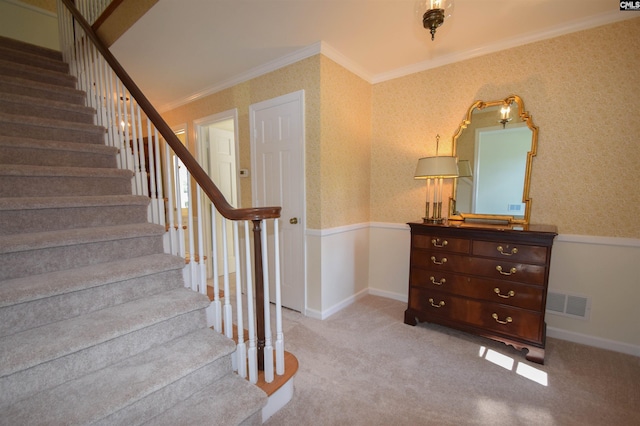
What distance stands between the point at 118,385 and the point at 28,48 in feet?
12.5

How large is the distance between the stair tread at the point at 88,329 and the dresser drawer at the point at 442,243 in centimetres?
178

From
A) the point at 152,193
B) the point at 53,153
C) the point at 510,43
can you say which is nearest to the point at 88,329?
the point at 152,193

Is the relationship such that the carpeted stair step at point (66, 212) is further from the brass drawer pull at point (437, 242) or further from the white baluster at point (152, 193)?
the brass drawer pull at point (437, 242)

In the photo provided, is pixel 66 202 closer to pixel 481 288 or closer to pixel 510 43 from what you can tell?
pixel 481 288

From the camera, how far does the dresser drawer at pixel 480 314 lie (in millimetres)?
2006

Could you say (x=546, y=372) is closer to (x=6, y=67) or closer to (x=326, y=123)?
(x=326, y=123)

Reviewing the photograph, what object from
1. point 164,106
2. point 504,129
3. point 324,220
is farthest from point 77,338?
point 164,106

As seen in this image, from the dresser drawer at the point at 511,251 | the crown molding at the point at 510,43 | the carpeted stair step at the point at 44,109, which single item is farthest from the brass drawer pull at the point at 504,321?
the carpeted stair step at the point at 44,109

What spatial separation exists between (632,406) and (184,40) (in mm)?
4111

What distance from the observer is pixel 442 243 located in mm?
2330

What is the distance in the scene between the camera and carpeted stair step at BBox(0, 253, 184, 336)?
3.97ft

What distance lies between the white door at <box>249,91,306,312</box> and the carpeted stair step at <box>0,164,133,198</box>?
1.25m

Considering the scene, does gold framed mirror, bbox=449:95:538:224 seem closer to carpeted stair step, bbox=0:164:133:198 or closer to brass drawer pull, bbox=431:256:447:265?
brass drawer pull, bbox=431:256:447:265

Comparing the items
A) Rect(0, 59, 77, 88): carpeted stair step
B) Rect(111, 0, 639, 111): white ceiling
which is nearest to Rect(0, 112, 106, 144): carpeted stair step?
Rect(0, 59, 77, 88): carpeted stair step
